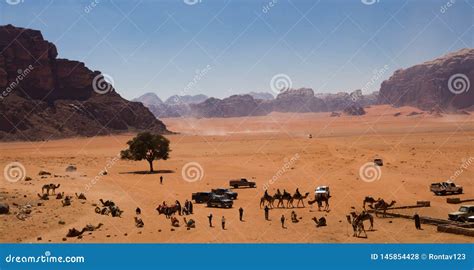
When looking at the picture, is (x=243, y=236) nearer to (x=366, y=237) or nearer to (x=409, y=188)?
(x=366, y=237)

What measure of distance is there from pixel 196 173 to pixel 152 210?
90.5ft

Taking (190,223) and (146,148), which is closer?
(190,223)

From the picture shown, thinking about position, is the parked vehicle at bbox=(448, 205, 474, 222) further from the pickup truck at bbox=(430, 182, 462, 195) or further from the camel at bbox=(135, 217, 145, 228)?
the camel at bbox=(135, 217, 145, 228)

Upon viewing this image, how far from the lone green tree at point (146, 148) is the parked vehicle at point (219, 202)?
2839 cm

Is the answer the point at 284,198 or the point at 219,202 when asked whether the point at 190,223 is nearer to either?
the point at 219,202

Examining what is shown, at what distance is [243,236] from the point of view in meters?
26.7

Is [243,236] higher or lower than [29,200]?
lower

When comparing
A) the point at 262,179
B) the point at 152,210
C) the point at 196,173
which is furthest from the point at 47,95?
the point at 152,210
